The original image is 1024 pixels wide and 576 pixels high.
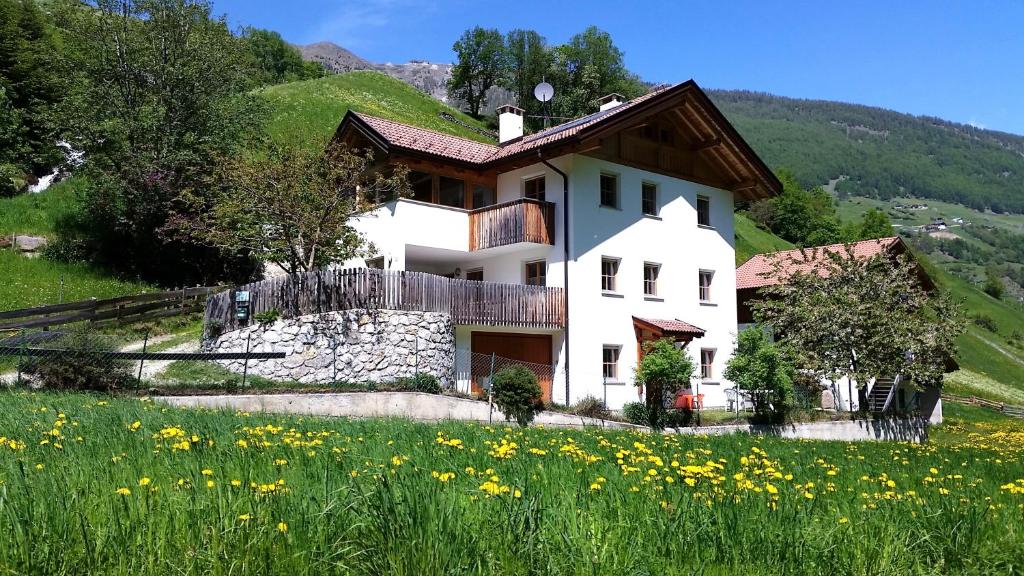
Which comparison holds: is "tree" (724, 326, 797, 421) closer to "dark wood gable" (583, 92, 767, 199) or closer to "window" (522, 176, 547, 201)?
"dark wood gable" (583, 92, 767, 199)

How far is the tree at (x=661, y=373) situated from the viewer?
76.6 feet

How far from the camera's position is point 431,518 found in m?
4.01

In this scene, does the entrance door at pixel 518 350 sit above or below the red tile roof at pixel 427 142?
below

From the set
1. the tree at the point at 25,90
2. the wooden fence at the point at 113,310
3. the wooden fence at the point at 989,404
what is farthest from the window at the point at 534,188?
the wooden fence at the point at 989,404

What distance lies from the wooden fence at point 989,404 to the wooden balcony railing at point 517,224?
35762mm

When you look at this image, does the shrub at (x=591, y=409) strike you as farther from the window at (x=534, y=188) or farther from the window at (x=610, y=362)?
the window at (x=534, y=188)

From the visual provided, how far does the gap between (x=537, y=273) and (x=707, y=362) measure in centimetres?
815

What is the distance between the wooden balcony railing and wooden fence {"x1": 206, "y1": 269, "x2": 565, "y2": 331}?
1.82 metres

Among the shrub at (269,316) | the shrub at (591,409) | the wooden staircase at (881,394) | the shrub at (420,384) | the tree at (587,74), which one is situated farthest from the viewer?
the tree at (587,74)

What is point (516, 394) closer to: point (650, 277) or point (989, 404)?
point (650, 277)

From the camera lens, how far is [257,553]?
12.3 ft

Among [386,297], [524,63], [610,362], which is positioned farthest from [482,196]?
[524,63]

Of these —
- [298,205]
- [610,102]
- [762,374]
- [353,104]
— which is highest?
[353,104]

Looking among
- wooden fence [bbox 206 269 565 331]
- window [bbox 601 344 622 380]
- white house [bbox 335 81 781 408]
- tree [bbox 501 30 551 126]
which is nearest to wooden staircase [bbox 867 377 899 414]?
white house [bbox 335 81 781 408]
